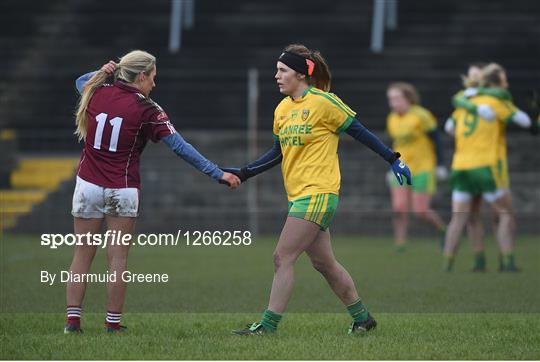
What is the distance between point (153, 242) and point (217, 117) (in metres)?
3.59

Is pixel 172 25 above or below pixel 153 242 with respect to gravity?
above

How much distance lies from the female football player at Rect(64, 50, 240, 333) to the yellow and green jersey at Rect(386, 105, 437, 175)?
29.7 ft

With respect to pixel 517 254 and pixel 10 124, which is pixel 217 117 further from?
pixel 517 254

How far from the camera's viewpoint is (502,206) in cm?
1433

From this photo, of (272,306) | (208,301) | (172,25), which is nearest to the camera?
(272,306)

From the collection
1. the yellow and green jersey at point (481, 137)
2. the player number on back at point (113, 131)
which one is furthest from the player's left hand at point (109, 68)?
the yellow and green jersey at point (481, 137)

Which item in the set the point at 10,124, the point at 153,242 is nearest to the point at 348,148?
the point at 153,242

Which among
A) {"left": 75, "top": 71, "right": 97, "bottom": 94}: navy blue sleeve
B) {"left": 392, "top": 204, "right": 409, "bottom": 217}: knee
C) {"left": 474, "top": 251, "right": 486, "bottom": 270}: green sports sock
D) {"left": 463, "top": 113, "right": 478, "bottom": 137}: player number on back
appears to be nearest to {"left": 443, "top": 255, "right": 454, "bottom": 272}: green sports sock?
{"left": 474, "top": 251, "right": 486, "bottom": 270}: green sports sock

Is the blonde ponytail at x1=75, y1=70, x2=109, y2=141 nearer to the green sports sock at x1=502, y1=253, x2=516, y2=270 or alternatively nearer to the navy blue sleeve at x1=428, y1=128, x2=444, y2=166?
the green sports sock at x1=502, y1=253, x2=516, y2=270

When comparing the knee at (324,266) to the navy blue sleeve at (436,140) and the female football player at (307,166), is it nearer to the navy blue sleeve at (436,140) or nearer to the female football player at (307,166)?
the female football player at (307,166)

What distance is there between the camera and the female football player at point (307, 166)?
829 cm

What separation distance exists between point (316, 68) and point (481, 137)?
5.85 m

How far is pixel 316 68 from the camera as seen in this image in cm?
852

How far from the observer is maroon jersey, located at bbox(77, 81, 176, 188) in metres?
8.46
